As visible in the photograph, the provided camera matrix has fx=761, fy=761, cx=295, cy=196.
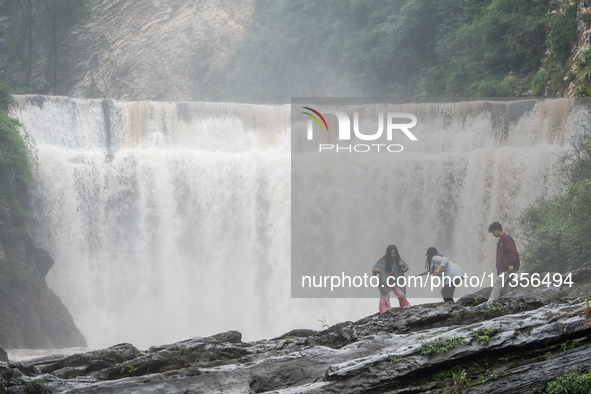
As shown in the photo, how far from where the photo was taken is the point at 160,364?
1086cm

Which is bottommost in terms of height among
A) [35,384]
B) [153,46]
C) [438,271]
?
[35,384]

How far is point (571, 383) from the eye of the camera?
8.41m

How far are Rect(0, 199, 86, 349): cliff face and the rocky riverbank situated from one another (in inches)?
443

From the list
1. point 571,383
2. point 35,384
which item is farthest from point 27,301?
point 571,383

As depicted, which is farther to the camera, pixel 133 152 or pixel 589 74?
pixel 133 152

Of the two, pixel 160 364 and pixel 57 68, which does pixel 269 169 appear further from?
pixel 57 68

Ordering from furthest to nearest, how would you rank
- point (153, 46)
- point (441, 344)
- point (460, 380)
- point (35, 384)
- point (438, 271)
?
point (153, 46) → point (438, 271) → point (35, 384) → point (441, 344) → point (460, 380)

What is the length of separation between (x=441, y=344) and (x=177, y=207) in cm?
1717

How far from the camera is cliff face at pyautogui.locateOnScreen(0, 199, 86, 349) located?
888 inches

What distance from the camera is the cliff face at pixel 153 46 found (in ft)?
134

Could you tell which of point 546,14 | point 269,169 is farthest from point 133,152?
point 546,14

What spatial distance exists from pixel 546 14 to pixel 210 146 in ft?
49.1

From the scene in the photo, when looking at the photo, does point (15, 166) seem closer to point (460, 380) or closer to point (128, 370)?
point (128, 370)

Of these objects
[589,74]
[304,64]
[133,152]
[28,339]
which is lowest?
[28,339]
